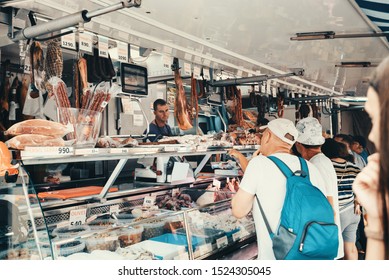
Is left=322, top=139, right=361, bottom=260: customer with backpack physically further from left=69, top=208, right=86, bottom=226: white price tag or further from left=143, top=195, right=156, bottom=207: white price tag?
left=69, top=208, right=86, bottom=226: white price tag

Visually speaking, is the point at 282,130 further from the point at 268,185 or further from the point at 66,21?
the point at 66,21

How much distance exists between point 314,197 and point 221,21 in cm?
135

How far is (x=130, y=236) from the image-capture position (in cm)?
262

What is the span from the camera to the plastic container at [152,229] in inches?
108

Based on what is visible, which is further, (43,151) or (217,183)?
(217,183)

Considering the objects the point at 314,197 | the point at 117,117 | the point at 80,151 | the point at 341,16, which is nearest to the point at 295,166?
the point at 314,197

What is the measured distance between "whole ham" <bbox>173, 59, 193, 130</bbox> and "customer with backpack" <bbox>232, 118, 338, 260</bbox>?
64.0 inches

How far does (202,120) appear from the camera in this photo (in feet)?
22.2

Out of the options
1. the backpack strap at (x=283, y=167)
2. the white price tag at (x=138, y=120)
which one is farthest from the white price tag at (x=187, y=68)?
the white price tag at (x=138, y=120)

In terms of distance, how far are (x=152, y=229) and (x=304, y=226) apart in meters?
1.03

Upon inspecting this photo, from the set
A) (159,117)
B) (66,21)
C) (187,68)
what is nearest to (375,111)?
(66,21)

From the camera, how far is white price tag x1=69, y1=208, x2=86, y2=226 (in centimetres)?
272

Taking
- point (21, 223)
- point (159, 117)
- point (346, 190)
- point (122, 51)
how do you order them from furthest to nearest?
1. point (159, 117)
2. point (346, 190)
3. point (122, 51)
4. point (21, 223)
